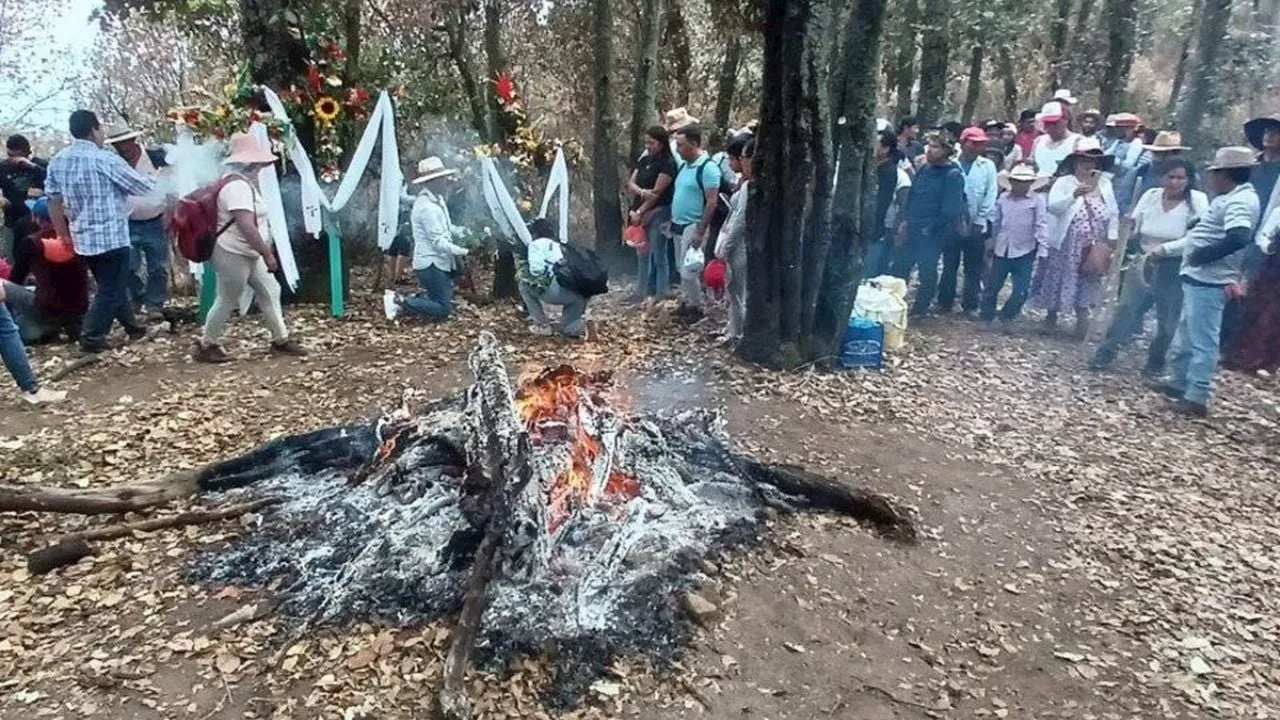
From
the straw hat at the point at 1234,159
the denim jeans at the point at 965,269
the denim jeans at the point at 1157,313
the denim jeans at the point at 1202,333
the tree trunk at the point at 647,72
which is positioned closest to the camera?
the straw hat at the point at 1234,159

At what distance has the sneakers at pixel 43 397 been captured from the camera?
20.0 feet

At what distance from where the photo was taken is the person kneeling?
8.14 m

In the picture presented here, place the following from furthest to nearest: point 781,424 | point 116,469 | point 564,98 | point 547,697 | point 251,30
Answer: point 564,98 < point 251,30 < point 781,424 < point 116,469 < point 547,697

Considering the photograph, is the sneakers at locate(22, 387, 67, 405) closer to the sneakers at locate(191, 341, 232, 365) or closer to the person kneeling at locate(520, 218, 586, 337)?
the sneakers at locate(191, 341, 232, 365)

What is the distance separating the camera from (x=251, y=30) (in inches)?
335

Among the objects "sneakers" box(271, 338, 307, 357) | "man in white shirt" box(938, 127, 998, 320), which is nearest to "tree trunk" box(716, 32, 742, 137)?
"man in white shirt" box(938, 127, 998, 320)

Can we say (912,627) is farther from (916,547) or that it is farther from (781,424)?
(781,424)

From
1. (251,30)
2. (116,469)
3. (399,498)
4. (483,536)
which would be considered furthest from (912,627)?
(251,30)

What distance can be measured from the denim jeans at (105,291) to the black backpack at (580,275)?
3661 mm

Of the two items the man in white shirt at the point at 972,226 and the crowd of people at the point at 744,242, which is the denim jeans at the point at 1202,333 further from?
the man in white shirt at the point at 972,226

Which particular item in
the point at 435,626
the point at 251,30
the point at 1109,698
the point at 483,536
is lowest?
the point at 1109,698

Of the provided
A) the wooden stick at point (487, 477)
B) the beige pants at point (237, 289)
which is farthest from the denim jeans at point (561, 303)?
the wooden stick at point (487, 477)

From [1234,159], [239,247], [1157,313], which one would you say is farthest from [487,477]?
[1157,313]

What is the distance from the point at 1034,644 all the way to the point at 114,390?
6.39 metres
